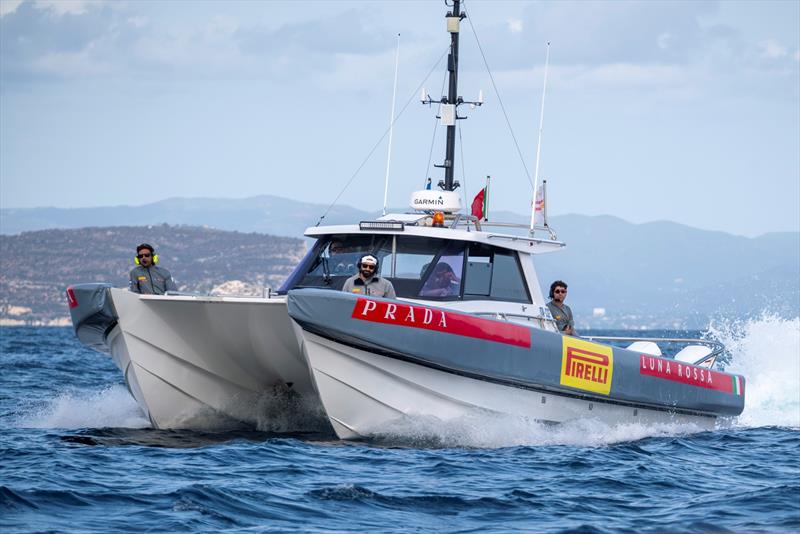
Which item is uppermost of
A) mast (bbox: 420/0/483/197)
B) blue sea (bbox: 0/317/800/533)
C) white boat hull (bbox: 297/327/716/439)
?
mast (bbox: 420/0/483/197)

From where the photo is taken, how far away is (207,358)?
1362 centimetres

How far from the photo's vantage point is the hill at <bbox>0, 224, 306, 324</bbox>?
132 m

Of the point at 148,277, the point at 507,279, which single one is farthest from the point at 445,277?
the point at 148,277

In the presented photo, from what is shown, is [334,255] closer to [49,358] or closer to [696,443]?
[696,443]

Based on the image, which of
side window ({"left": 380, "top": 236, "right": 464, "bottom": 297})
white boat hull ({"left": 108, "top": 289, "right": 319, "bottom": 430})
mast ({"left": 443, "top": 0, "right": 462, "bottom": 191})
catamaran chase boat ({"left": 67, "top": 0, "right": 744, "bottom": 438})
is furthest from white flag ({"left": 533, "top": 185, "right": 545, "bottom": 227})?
white boat hull ({"left": 108, "top": 289, "right": 319, "bottom": 430})

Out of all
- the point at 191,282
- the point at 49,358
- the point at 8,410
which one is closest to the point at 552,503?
the point at 8,410

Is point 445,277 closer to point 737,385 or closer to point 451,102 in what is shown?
point 451,102

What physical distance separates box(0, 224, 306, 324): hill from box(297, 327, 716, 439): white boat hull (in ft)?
353

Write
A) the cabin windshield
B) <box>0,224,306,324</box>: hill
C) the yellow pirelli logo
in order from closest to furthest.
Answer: the yellow pirelli logo → the cabin windshield → <box>0,224,306,324</box>: hill

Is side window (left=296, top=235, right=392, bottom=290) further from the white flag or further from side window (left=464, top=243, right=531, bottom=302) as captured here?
the white flag

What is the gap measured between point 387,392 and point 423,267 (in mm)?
1807

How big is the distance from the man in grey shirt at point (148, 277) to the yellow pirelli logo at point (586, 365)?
13.5ft

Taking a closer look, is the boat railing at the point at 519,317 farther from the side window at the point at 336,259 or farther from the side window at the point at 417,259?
the side window at the point at 336,259

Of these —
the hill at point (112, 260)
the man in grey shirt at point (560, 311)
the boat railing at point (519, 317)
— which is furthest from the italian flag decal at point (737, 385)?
the hill at point (112, 260)
